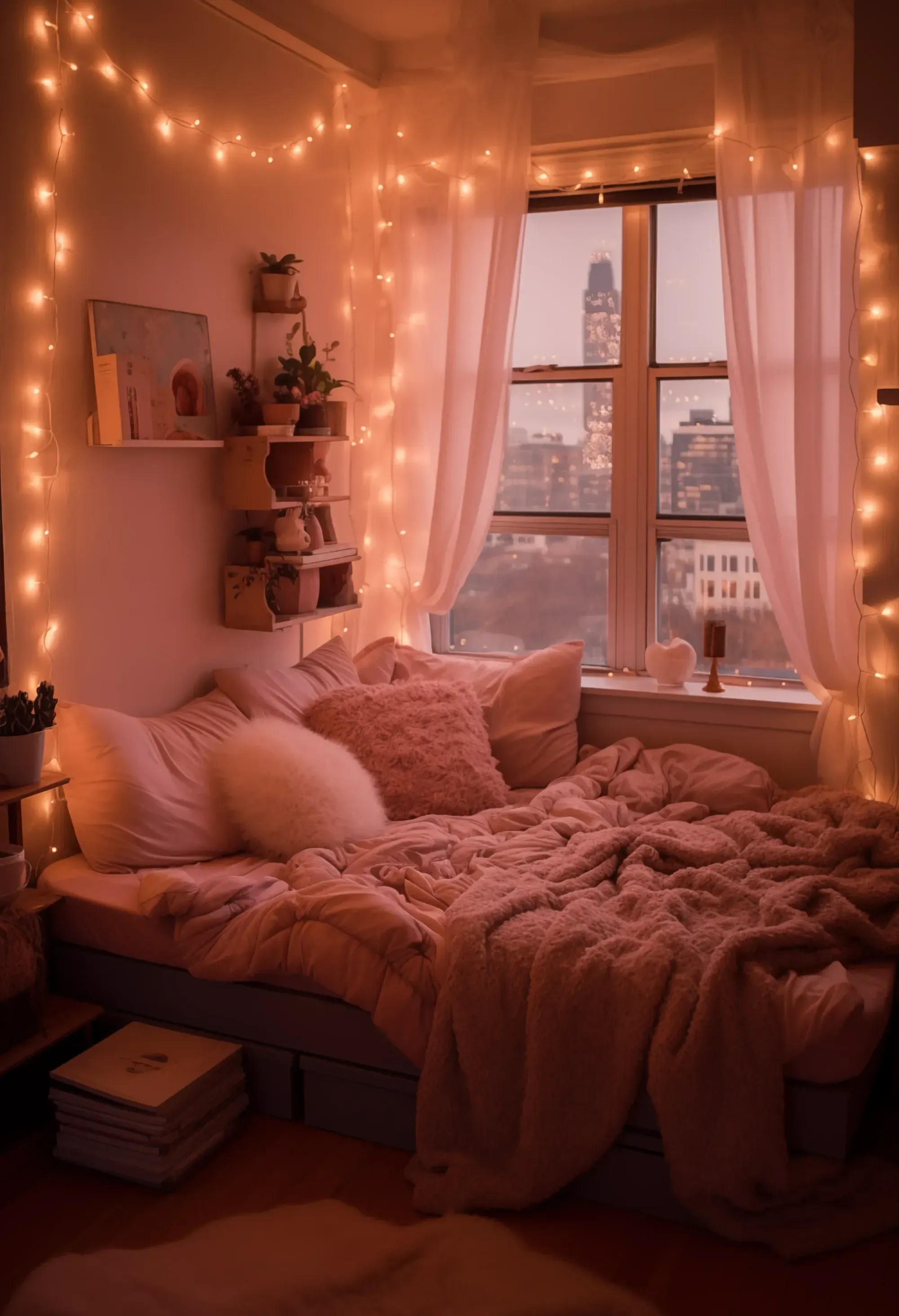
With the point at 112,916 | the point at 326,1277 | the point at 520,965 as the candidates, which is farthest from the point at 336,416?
the point at 326,1277

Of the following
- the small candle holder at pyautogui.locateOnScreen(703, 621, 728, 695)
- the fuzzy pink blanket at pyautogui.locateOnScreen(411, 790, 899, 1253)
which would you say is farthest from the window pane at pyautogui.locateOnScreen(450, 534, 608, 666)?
the fuzzy pink blanket at pyautogui.locateOnScreen(411, 790, 899, 1253)

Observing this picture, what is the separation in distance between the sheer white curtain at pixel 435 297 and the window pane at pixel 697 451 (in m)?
0.56

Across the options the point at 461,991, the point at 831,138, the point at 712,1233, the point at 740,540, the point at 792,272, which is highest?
the point at 831,138

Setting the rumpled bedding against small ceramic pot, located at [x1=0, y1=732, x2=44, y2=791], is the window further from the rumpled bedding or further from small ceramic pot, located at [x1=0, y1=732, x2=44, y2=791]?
small ceramic pot, located at [x1=0, y1=732, x2=44, y2=791]

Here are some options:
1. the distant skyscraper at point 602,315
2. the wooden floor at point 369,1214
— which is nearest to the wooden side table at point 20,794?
the wooden floor at point 369,1214

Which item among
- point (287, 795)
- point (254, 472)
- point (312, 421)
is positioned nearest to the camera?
point (287, 795)

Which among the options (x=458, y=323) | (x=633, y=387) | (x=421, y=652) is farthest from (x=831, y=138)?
(x=421, y=652)

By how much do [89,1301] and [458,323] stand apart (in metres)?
2.87

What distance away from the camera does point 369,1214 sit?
2303mm

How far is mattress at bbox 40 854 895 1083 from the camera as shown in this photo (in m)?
2.20

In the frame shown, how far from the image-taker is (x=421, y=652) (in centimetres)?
392

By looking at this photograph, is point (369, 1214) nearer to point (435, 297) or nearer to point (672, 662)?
point (672, 662)

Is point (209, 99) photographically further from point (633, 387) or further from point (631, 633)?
point (631, 633)

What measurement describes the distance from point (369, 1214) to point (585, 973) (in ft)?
2.05
